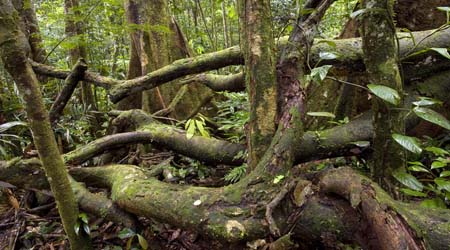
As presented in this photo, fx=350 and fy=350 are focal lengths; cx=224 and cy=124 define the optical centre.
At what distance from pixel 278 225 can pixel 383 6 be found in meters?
1.43

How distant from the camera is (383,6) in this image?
6.61 ft

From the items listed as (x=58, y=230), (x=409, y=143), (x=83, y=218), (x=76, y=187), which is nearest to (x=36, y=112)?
(x=83, y=218)

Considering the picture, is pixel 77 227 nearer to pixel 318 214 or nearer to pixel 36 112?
pixel 36 112

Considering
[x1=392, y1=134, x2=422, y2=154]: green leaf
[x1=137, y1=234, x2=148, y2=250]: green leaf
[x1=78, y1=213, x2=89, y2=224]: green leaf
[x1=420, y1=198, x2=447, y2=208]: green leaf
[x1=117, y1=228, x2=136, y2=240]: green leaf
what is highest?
[x1=392, y1=134, x2=422, y2=154]: green leaf

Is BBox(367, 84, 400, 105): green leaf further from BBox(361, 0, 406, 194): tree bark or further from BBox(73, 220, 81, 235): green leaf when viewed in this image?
BBox(73, 220, 81, 235): green leaf

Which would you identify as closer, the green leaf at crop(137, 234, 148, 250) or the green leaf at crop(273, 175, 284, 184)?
the green leaf at crop(273, 175, 284, 184)

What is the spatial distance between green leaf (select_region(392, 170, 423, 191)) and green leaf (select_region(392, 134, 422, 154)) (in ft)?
0.86

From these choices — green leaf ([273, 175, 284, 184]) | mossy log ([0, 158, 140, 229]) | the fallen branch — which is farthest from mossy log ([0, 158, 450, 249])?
the fallen branch

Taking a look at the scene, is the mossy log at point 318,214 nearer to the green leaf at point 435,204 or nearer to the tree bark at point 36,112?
the green leaf at point 435,204

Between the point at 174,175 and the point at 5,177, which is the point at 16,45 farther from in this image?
the point at 174,175

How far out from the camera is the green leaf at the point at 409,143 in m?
1.87

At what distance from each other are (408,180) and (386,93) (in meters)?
0.58

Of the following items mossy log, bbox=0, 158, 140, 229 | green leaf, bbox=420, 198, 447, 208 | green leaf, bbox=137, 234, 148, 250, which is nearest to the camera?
green leaf, bbox=420, 198, 447, 208

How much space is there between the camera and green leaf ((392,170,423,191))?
6.61 feet
